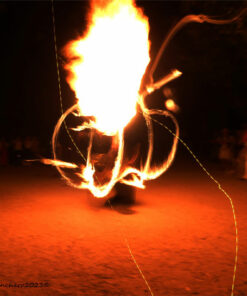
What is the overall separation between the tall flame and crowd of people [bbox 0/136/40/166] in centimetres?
1026

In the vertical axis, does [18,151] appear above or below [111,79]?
below

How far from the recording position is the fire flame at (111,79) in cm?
941

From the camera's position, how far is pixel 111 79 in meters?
9.79

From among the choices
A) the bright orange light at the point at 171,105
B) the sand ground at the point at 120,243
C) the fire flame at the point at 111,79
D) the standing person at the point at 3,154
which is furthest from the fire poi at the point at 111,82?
the bright orange light at the point at 171,105

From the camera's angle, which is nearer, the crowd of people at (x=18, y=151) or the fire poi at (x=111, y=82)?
the fire poi at (x=111, y=82)

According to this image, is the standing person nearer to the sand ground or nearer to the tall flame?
the sand ground

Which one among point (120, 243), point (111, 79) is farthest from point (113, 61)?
point (120, 243)

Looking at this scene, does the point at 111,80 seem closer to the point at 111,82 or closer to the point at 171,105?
the point at 111,82

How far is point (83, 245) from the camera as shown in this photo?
21.5 ft

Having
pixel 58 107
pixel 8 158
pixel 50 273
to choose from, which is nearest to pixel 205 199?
pixel 50 273

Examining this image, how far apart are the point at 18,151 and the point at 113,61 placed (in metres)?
11.8

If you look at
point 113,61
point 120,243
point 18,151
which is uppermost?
point 113,61

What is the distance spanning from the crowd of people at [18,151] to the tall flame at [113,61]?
33.7 feet

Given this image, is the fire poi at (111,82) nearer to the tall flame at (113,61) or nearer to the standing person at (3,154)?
the tall flame at (113,61)
